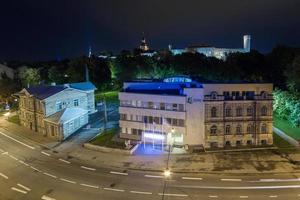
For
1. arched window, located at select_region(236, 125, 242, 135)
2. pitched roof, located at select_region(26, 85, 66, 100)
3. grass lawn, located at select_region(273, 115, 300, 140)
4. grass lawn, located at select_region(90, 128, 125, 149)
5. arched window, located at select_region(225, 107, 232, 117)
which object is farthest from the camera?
pitched roof, located at select_region(26, 85, 66, 100)

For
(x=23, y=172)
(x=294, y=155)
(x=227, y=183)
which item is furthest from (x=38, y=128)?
(x=294, y=155)

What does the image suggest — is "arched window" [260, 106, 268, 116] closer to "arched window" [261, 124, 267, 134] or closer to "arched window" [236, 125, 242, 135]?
"arched window" [261, 124, 267, 134]

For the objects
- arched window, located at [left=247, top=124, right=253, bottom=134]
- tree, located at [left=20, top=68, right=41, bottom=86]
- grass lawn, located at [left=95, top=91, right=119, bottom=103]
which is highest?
tree, located at [left=20, top=68, right=41, bottom=86]

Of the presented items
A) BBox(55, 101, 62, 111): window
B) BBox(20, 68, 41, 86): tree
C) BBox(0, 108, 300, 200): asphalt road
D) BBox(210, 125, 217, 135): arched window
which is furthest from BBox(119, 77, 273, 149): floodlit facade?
BBox(20, 68, 41, 86): tree

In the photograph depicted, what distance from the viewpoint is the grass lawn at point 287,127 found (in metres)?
60.1

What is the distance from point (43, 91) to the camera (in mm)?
68188

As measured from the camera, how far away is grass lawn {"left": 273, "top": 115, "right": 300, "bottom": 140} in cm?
6009

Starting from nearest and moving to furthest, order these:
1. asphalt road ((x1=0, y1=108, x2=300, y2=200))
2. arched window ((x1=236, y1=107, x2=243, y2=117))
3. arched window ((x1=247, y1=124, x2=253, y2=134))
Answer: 1. asphalt road ((x1=0, y1=108, x2=300, y2=200))
2. arched window ((x1=236, y1=107, x2=243, y2=117))
3. arched window ((x1=247, y1=124, x2=253, y2=134))

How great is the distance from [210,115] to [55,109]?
31501 millimetres

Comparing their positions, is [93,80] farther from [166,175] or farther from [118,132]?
[166,175]

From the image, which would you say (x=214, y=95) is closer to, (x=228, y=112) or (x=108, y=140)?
(x=228, y=112)

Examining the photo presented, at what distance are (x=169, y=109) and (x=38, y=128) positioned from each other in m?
29.5

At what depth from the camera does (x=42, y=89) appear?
69625mm

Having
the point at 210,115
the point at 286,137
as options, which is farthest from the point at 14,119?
the point at 286,137
